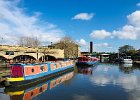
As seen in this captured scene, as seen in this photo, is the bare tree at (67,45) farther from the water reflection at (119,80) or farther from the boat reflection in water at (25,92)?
the boat reflection in water at (25,92)

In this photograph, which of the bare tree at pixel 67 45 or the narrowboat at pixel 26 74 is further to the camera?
the bare tree at pixel 67 45

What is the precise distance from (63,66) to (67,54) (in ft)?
196

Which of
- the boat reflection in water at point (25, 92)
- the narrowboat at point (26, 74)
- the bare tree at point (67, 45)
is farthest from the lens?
the bare tree at point (67, 45)

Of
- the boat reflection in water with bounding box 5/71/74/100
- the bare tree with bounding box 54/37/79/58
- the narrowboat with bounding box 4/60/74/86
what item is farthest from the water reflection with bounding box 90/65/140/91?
the bare tree with bounding box 54/37/79/58

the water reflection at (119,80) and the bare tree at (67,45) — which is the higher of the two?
the bare tree at (67,45)

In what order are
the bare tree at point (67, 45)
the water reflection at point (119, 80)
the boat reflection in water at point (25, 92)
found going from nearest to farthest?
the boat reflection in water at point (25, 92) < the water reflection at point (119, 80) < the bare tree at point (67, 45)

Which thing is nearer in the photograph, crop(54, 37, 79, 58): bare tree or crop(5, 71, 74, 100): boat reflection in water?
crop(5, 71, 74, 100): boat reflection in water

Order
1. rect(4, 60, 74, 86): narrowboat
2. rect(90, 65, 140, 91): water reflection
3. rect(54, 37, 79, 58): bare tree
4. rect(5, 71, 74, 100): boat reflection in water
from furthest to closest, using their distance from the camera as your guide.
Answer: rect(54, 37, 79, 58): bare tree, rect(90, 65, 140, 91): water reflection, rect(4, 60, 74, 86): narrowboat, rect(5, 71, 74, 100): boat reflection in water

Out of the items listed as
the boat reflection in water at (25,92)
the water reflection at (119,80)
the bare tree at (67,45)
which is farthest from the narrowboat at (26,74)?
the bare tree at (67,45)

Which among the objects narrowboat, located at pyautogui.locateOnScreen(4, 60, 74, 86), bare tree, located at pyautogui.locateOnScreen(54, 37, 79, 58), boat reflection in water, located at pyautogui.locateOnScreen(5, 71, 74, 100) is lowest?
boat reflection in water, located at pyautogui.locateOnScreen(5, 71, 74, 100)

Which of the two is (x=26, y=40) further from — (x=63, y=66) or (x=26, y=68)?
(x=26, y=68)

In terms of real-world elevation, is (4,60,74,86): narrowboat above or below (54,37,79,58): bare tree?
below

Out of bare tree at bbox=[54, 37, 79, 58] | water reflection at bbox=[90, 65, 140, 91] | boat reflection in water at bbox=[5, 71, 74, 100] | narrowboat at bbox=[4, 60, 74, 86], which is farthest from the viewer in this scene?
bare tree at bbox=[54, 37, 79, 58]

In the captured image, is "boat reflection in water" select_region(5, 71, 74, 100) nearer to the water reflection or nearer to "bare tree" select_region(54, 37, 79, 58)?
the water reflection
